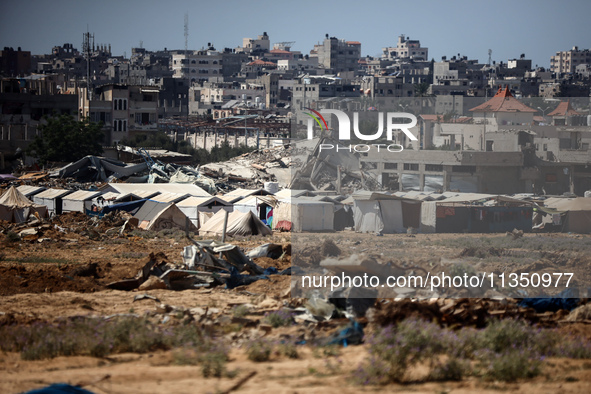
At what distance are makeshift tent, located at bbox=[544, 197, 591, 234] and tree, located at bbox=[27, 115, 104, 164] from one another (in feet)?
105

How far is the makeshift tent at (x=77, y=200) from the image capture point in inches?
991

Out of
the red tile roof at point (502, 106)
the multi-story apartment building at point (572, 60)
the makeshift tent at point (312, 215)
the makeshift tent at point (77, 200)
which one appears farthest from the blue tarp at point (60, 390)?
the multi-story apartment building at point (572, 60)

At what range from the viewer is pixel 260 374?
7.09m

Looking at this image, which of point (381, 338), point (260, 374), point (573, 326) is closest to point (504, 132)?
point (573, 326)

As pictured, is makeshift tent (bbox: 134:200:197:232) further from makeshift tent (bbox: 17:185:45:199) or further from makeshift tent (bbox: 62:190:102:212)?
makeshift tent (bbox: 17:185:45:199)

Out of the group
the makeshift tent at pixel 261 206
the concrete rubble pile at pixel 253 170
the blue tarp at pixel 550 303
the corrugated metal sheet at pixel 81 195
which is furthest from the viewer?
the concrete rubble pile at pixel 253 170

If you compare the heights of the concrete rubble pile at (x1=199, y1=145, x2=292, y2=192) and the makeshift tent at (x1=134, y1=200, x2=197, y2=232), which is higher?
the concrete rubble pile at (x1=199, y1=145, x2=292, y2=192)

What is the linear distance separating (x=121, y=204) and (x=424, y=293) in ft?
51.4

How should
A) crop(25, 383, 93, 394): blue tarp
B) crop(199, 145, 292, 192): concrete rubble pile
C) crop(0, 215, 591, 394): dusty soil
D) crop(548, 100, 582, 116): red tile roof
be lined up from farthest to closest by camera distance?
crop(199, 145, 292, 192): concrete rubble pile → crop(548, 100, 582, 116): red tile roof → crop(0, 215, 591, 394): dusty soil → crop(25, 383, 93, 394): blue tarp

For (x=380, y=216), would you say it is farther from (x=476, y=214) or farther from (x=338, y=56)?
(x=338, y=56)

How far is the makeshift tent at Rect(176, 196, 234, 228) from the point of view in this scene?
75.4ft

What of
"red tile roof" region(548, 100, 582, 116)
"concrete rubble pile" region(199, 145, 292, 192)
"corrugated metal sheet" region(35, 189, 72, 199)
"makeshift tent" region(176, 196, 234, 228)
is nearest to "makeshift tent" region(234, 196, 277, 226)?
"makeshift tent" region(176, 196, 234, 228)

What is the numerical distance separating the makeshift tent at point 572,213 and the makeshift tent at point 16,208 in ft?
57.3

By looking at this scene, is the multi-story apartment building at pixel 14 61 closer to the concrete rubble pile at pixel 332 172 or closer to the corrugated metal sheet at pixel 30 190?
the corrugated metal sheet at pixel 30 190
